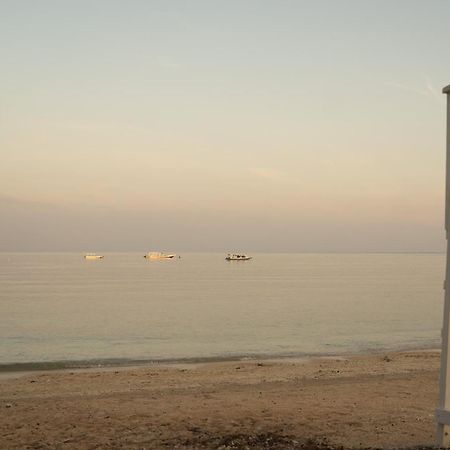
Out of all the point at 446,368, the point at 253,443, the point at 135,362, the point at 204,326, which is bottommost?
the point at 204,326

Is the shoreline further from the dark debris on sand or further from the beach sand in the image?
the dark debris on sand

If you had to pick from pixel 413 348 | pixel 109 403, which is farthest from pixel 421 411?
pixel 413 348

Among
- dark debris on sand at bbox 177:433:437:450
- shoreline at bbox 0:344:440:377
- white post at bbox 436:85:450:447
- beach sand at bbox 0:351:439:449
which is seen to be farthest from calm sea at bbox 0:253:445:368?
white post at bbox 436:85:450:447

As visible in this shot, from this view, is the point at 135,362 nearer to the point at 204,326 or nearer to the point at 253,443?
the point at 204,326

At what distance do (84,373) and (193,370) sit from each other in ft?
Answer: 13.9

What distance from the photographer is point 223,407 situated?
552 inches

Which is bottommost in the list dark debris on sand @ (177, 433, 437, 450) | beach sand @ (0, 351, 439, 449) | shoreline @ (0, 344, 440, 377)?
shoreline @ (0, 344, 440, 377)

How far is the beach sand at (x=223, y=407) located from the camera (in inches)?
428

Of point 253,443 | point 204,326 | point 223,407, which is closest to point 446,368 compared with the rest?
point 253,443

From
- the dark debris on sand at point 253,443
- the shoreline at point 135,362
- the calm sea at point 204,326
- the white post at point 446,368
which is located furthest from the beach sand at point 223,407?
the calm sea at point 204,326

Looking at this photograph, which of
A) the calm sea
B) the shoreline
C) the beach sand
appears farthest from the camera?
the calm sea

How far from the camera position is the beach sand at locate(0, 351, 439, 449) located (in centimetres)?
1087

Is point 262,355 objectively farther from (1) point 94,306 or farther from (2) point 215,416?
(1) point 94,306

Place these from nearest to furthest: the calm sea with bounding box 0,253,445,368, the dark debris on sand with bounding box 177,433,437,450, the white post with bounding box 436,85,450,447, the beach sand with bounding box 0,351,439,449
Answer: the white post with bounding box 436,85,450,447, the dark debris on sand with bounding box 177,433,437,450, the beach sand with bounding box 0,351,439,449, the calm sea with bounding box 0,253,445,368
